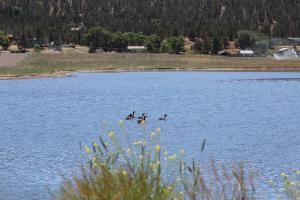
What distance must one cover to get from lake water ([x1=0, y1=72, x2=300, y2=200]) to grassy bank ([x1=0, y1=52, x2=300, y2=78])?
45.4 meters

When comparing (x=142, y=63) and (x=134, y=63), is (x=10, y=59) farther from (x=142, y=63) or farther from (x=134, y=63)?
(x=142, y=63)

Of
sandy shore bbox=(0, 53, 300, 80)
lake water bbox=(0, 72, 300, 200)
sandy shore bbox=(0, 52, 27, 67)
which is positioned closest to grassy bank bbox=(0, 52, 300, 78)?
sandy shore bbox=(0, 53, 300, 80)

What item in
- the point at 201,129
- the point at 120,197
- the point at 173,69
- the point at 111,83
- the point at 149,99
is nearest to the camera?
the point at 120,197

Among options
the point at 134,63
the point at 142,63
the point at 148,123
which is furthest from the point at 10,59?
the point at 148,123

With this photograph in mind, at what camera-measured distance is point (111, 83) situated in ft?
365

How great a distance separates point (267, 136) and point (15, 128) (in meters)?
15.6

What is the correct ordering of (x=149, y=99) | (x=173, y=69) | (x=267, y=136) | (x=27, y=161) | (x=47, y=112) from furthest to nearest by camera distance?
(x=173, y=69)
(x=149, y=99)
(x=47, y=112)
(x=267, y=136)
(x=27, y=161)

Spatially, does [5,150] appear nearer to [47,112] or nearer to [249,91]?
[47,112]

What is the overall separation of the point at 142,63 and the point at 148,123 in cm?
10838

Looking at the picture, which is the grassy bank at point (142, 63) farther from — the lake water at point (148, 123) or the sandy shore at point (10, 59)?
the lake water at point (148, 123)

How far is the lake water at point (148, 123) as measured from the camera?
3150 cm

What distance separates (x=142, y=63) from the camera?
163 m

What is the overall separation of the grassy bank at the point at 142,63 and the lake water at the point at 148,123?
4541 centimetres

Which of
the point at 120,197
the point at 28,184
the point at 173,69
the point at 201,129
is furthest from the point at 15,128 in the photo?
the point at 173,69
